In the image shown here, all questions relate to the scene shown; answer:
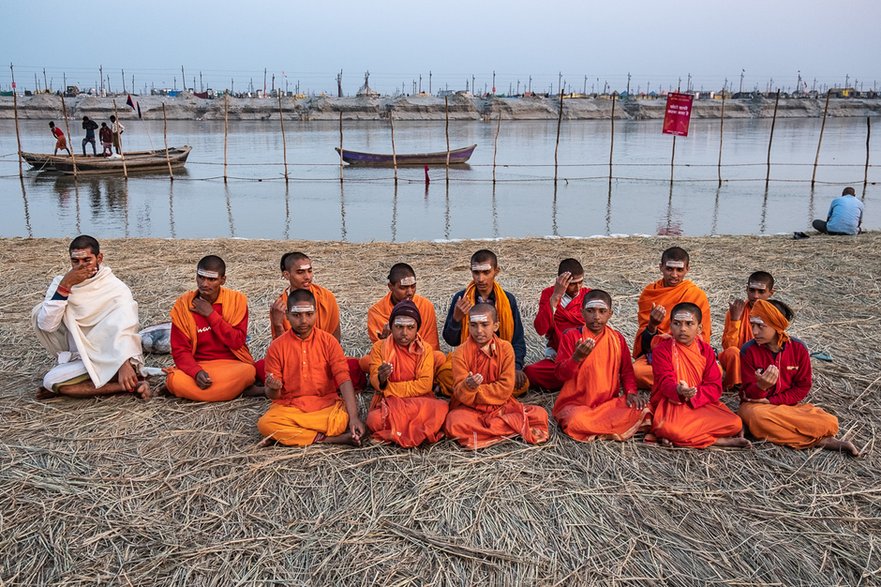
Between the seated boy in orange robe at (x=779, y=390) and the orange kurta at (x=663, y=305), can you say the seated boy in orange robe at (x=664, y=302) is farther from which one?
the seated boy in orange robe at (x=779, y=390)

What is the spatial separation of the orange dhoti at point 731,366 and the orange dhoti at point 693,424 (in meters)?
0.69

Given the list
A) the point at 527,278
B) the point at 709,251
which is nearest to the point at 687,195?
the point at 709,251

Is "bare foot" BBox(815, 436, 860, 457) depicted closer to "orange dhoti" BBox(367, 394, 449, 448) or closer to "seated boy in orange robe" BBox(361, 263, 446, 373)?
"orange dhoti" BBox(367, 394, 449, 448)

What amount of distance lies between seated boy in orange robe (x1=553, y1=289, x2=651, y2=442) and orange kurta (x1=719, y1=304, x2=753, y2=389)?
0.80m

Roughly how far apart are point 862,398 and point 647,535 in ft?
7.81

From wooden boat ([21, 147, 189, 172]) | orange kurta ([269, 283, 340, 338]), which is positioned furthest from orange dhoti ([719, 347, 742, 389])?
wooden boat ([21, 147, 189, 172])

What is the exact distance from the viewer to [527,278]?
8.12 m

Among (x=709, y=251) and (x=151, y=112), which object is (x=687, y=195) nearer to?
(x=709, y=251)

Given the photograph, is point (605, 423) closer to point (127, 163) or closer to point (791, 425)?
point (791, 425)

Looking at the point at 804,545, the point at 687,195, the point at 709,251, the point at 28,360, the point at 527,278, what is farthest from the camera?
the point at 687,195

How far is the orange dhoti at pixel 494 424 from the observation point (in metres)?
4.00

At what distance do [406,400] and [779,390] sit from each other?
2221 mm

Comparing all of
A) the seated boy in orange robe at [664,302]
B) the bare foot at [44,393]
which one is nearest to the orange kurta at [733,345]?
the seated boy in orange robe at [664,302]

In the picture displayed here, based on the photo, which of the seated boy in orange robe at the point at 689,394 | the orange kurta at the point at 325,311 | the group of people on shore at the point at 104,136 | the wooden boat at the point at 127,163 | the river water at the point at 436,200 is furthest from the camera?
the group of people on shore at the point at 104,136
